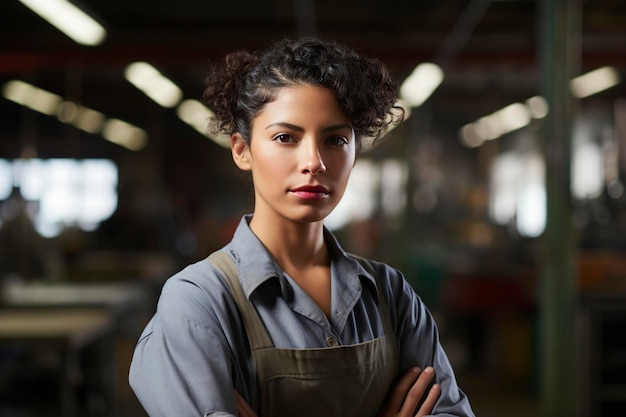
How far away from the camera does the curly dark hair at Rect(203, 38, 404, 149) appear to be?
125cm

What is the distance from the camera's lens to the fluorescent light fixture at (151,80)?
6902 mm

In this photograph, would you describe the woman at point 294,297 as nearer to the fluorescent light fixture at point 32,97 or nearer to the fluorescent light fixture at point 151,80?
the fluorescent light fixture at point 151,80

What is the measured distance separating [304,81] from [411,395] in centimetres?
53

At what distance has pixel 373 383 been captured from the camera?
127cm

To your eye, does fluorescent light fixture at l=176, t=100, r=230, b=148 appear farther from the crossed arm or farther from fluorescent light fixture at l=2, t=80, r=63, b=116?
the crossed arm

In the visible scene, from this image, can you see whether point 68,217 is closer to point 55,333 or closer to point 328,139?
point 55,333

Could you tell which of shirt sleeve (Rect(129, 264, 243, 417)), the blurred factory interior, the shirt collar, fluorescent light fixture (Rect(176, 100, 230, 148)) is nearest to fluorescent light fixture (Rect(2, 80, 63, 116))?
the blurred factory interior

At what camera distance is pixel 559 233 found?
4.20 meters

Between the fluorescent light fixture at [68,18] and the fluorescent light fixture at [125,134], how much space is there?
202 inches

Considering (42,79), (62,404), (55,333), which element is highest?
(42,79)

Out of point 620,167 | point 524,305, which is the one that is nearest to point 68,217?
point 524,305

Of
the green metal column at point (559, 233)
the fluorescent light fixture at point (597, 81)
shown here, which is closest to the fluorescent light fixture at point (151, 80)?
the green metal column at point (559, 233)

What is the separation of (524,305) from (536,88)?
3.61 m

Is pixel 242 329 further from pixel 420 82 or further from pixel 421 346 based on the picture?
pixel 420 82
